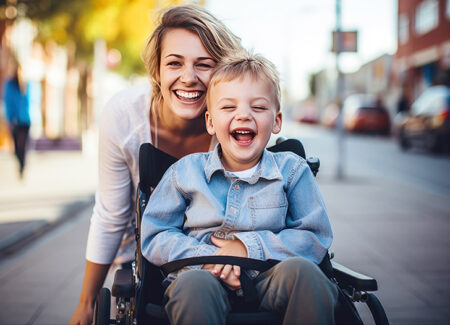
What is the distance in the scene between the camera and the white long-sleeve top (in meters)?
2.76

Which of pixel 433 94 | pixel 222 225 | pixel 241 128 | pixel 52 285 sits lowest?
pixel 52 285

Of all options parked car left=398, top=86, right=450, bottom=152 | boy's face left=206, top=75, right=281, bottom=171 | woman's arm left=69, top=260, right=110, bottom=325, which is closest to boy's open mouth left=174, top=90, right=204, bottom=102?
boy's face left=206, top=75, right=281, bottom=171

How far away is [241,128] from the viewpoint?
2203mm

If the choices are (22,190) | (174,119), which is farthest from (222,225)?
(22,190)

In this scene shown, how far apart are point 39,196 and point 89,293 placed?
6241mm

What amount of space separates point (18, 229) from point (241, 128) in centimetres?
467

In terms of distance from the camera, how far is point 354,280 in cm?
201

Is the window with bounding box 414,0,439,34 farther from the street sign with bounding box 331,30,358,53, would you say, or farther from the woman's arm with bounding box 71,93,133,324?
the woman's arm with bounding box 71,93,133,324

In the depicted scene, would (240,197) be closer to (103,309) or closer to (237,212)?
(237,212)

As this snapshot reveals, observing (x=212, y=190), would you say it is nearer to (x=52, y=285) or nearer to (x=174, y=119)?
(x=174, y=119)

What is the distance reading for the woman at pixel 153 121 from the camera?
8.66 ft

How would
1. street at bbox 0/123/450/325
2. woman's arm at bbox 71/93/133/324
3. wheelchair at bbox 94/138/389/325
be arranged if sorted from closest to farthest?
wheelchair at bbox 94/138/389/325, woman's arm at bbox 71/93/133/324, street at bbox 0/123/450/325

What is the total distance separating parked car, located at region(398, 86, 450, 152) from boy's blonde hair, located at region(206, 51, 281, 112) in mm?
13342

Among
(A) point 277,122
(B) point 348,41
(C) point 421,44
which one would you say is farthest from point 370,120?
(A) point 277,122
